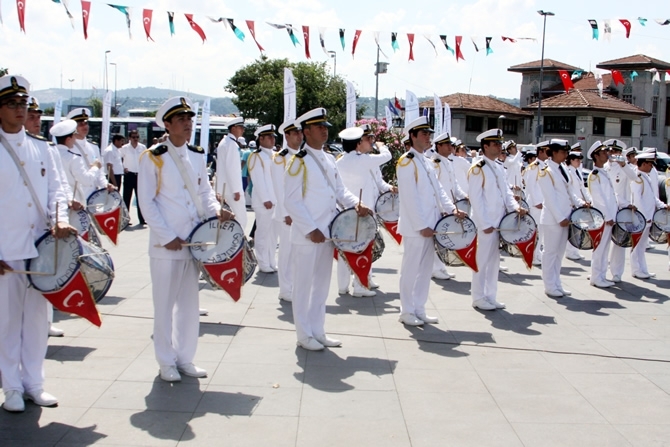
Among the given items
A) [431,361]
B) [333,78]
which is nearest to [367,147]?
[431,361]

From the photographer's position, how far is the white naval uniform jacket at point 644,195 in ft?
35.3

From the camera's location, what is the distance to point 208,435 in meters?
4.42

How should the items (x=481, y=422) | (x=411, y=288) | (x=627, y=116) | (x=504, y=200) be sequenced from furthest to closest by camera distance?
1. (x=627, y=116)
2. (x=504, y=200)
3. (x=411, y=288)
4. (x=481, y=422)

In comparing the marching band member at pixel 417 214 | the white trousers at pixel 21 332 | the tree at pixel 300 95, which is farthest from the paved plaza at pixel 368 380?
the tree at pixel 300 95

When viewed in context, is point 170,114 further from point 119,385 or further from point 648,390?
point 648,390

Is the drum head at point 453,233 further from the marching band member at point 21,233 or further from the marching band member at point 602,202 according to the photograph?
the marching band member at point 21,233

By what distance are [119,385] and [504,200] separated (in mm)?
4800

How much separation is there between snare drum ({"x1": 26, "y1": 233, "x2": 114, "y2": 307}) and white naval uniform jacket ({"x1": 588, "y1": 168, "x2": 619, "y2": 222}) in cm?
708

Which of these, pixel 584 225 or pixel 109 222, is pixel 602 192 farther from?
pixel 109 222

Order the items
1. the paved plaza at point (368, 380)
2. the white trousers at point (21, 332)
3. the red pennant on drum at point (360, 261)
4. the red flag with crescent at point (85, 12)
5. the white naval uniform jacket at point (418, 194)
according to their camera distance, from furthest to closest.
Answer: the red flag with crescent at point (85, 12) < the white naval uniform jacket at point (418, 194) < the red pennant on drum at point (360, 261) < the white trousers at point (21, 332) < the paved plaza at point (368, 380)

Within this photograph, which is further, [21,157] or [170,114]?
[170,114]

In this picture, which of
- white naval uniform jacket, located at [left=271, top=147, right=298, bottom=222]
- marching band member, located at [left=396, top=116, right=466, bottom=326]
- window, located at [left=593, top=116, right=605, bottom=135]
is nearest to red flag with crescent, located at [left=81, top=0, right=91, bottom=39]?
white naval uniform jacket, located at [left=271, top=147, right=298, bottom=222]

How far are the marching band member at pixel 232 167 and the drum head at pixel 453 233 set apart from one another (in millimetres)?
3339

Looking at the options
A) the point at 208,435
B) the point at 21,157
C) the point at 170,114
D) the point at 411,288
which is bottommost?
the point at 208,435
